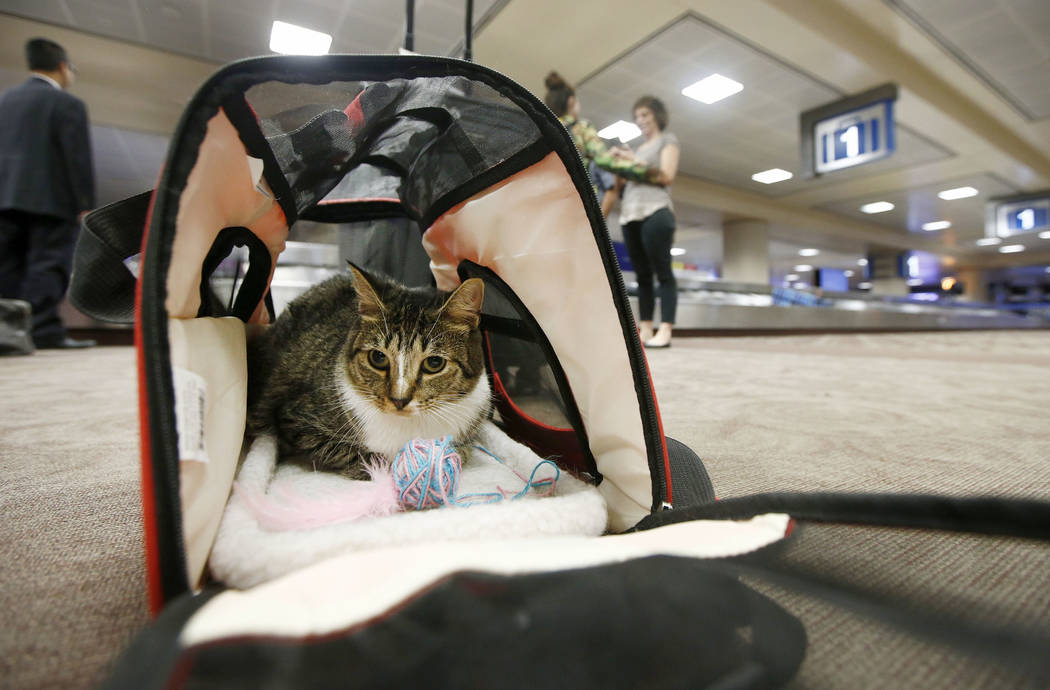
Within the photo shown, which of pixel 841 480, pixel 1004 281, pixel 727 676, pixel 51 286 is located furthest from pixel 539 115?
pixel 1004 281

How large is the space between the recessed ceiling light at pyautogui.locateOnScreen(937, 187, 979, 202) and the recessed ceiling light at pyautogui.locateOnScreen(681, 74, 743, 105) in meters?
6.30

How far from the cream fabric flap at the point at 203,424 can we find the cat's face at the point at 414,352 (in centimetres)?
21

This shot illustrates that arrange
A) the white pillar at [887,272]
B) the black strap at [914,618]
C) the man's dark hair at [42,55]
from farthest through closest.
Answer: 1. the white pillar at [887,272]
2. the man's dark hair at [42,55]
3. the black strap at [914,618]

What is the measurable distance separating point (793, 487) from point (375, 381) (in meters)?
0.71

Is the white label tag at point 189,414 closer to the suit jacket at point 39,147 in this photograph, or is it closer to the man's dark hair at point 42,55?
the suit jacket at point 39,147

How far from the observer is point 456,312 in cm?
84

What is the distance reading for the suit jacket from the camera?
257cm

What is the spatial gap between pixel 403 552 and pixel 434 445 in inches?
13.1

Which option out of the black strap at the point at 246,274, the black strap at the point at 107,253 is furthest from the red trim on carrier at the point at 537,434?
the black strap at the point at 107,253

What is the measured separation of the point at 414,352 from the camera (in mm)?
807

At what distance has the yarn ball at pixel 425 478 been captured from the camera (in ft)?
2.14

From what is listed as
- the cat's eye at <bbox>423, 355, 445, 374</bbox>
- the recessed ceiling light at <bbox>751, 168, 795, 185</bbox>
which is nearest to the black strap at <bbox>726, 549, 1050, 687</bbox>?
the cat's eye at <bbox>423, 355, 445, 374</bbox>

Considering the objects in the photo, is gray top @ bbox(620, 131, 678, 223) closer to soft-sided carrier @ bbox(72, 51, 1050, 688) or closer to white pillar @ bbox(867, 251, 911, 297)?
soft-sided carrier @ bbox(72, 51, 1050, 688)

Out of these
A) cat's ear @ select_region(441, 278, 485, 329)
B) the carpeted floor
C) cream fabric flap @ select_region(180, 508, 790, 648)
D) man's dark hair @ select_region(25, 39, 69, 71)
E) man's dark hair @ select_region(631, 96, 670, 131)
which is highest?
man's dark hair @ select_region(25, 39, 69, 71)
